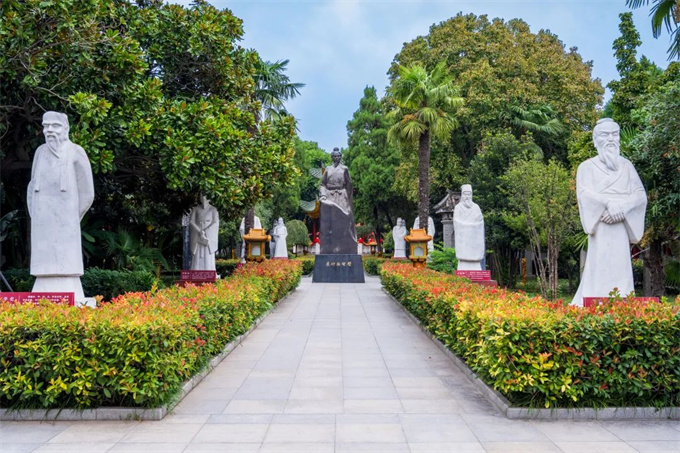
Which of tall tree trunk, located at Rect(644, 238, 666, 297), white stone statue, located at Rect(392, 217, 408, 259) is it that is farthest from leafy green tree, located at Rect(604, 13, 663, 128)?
white stone statue, located at Rect(392, 217, 408, 259)

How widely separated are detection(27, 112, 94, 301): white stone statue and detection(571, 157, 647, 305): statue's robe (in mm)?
6970

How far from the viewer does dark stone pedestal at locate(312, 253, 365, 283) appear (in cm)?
2347

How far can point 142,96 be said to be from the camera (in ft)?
35.8

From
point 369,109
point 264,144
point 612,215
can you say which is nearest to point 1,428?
point 612,215

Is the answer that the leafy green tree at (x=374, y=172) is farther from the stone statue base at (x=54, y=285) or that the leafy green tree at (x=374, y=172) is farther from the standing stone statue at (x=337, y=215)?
the stone statue base at (x=54, y=285)

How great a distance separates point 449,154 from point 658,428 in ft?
84.9

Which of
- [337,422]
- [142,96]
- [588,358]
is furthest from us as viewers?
[142,96]

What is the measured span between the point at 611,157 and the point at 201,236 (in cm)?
989

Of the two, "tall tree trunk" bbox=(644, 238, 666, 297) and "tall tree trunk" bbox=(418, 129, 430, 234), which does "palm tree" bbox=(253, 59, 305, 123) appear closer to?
"tall tree trunk" bbox=(418, 129, 430, 234)

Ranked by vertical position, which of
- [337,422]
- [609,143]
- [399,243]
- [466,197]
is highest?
[466,197]

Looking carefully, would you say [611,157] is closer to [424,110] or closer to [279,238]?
[424,110]

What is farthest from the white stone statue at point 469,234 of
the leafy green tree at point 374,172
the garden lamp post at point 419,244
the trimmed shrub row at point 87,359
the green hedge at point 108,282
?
the leafy green tree at point 374,172

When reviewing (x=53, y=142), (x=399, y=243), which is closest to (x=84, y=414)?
(x=53, y=142)

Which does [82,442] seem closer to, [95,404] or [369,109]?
[95,404]
